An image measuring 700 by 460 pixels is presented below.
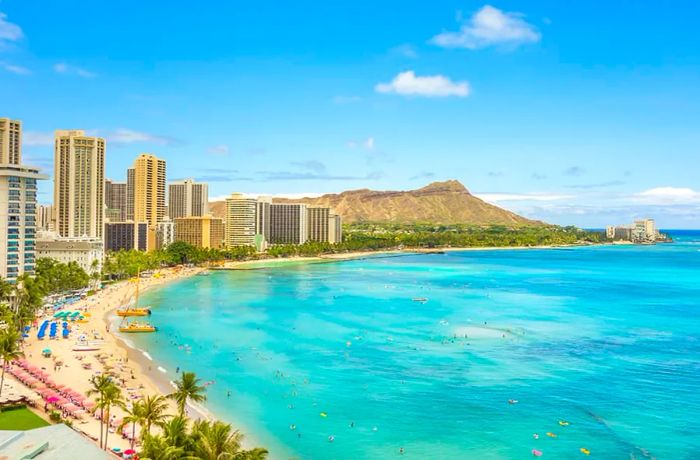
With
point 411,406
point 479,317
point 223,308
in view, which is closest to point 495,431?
point 411,406

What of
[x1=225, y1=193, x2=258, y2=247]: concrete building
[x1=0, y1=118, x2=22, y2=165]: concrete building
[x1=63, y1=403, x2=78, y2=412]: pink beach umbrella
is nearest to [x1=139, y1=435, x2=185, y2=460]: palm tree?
[x1=63, y1=403, x2=78, y2=412]: pink beach umbrella

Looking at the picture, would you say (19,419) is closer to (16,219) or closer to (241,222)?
(16,219)

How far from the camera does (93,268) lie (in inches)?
4139

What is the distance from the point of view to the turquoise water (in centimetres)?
3850

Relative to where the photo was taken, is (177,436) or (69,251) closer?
(177,436)

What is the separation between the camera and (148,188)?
187 metres

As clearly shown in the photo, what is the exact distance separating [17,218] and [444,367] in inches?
2088

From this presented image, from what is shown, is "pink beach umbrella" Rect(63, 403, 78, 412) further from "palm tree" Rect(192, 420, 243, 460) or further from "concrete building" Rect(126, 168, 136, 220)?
"concrete building" Rect(126, 168, 136, 220)

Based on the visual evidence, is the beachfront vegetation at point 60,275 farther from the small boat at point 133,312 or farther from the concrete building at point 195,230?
the concrete building at point 195,230

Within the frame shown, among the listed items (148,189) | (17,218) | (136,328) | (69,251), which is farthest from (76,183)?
(136,328)

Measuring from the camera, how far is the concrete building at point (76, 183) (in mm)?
132000

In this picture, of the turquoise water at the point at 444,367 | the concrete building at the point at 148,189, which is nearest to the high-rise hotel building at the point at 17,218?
the turquoise water at the point at 444,367

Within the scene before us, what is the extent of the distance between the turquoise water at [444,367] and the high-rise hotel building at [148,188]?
A: 86.2 m

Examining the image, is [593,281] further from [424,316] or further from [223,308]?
[223,308]
